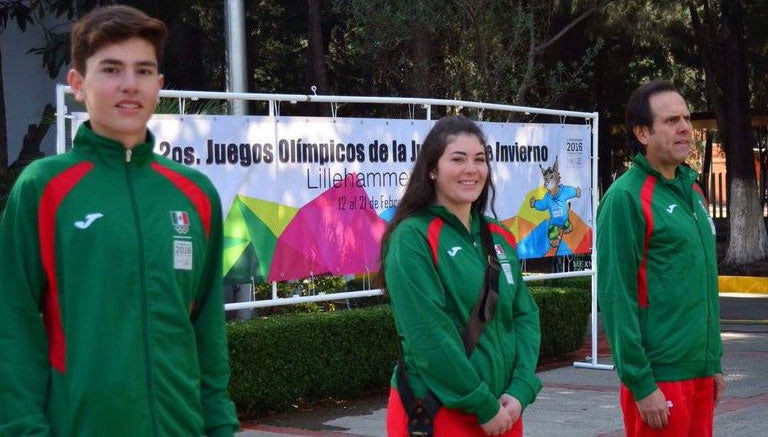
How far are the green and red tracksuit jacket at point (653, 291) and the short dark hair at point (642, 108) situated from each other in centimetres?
26

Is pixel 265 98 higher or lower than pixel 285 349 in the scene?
higher

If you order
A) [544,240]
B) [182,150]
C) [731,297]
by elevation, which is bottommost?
[731,297]

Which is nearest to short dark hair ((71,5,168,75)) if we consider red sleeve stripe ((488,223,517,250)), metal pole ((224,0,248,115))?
red sleeve stripe ((488,223,517,250))

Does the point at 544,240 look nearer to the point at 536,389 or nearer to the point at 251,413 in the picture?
the point at 251,413

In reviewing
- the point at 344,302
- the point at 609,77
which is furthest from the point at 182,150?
the point at 609,77

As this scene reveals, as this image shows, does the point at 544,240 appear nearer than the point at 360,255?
No

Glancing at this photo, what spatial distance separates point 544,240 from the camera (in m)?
11.4

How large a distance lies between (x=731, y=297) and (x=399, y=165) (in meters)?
11.9

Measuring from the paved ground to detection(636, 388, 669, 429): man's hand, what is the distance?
411 cm

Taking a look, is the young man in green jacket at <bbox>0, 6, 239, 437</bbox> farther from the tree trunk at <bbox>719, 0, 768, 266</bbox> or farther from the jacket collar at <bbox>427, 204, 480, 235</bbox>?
the tree trunk at <bbox>719, 0, 768, 266</bbox>

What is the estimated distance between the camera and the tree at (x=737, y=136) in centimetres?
2381

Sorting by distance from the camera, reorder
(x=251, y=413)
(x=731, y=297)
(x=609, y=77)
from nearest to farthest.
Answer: (x=251, y=413) → (x=731, y=297) → (x=609, y=77)

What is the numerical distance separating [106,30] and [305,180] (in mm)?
6135

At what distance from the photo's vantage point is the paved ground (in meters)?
8.88
